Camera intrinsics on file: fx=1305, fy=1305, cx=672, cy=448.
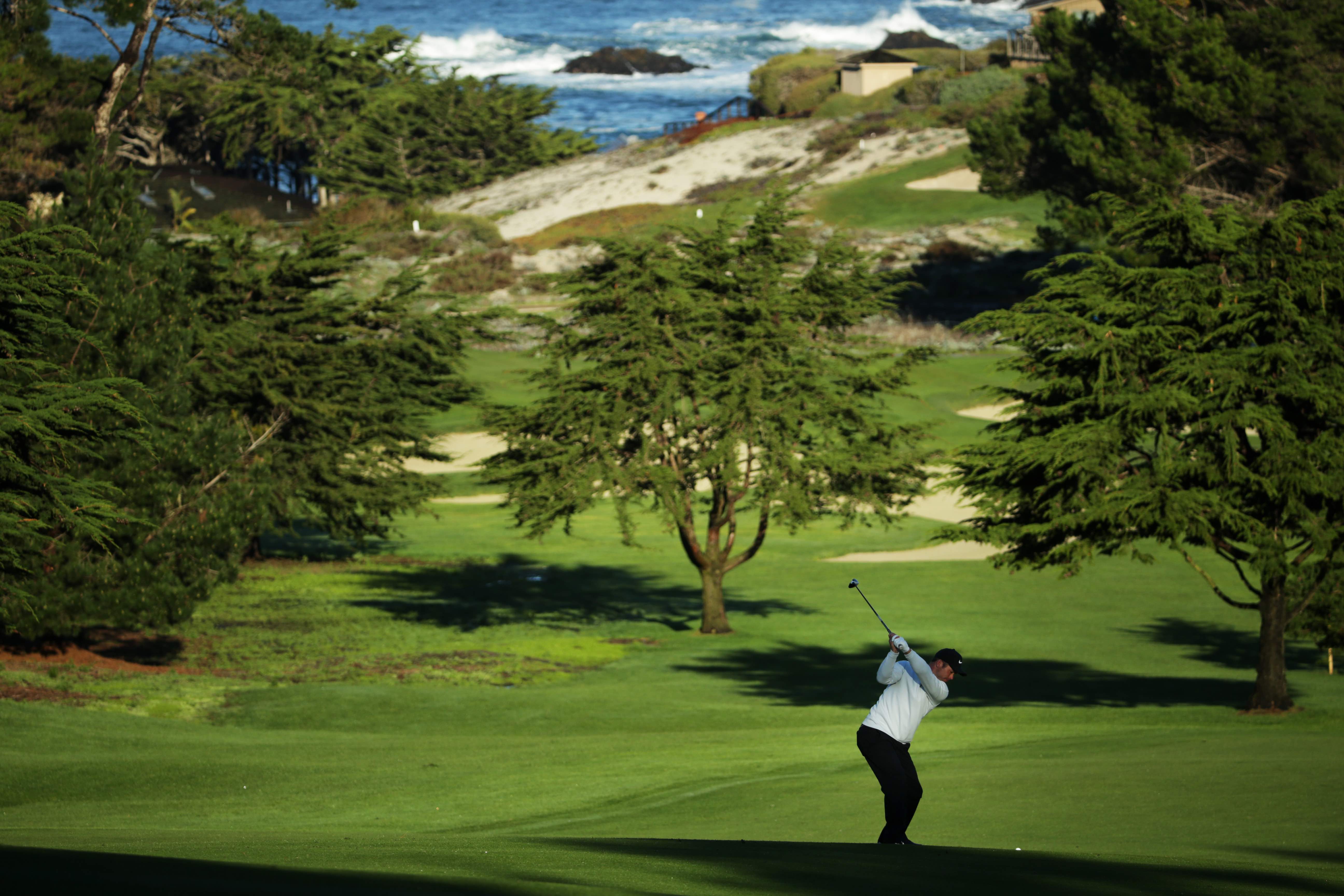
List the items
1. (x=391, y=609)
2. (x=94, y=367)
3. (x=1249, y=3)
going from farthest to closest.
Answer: (x=1249, y=3) → (x=391, y=609) → (x=94, y=367)

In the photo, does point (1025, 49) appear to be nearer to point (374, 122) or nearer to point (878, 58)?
point (878, 58)

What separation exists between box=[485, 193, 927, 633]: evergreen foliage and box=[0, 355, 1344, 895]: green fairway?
4.01 meters

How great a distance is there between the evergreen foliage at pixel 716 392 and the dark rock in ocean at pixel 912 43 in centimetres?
13054

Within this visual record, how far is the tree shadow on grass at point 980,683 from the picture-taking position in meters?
24.3

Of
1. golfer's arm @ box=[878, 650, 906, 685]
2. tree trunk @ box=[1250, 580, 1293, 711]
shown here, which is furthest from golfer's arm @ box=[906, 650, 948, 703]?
tree trunk @ box=[1250, 580, 1293, 711]

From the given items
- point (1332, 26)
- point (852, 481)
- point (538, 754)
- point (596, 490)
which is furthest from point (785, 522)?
point (1332, 26)

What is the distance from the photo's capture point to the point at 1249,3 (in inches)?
2330

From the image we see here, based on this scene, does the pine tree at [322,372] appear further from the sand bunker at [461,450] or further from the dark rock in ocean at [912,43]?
the dark rock in ocean at [912,43]

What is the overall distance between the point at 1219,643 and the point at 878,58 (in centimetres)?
11986

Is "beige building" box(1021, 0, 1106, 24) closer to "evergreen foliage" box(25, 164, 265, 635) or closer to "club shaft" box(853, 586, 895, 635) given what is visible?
"club shaft" box(853, 586, 895, 635)

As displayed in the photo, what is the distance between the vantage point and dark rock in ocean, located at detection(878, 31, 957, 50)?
154m

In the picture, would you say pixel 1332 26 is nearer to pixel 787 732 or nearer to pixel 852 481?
pixel 852 481

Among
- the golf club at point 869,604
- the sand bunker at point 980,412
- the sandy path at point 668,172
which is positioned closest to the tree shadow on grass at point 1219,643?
the golf club at point 869,604

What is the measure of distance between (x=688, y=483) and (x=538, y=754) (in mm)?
13016
